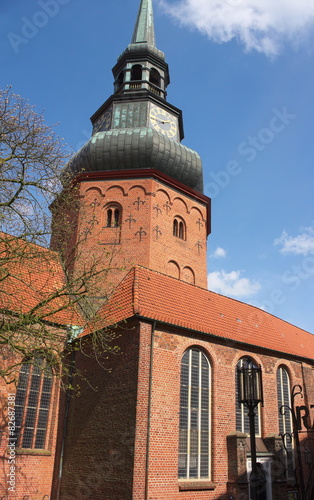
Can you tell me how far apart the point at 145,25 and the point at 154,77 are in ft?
15.4

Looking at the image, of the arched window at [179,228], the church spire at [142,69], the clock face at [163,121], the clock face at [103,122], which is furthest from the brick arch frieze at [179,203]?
the church spire at [142,69]

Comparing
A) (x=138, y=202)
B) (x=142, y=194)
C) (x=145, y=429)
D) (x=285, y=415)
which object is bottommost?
(x=145, y=429)

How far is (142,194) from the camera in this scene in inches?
799

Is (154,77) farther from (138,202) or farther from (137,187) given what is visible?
(138,202)

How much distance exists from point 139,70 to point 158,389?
1922cm

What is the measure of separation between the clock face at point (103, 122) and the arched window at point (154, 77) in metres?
3.84

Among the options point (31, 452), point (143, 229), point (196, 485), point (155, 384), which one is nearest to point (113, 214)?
point (143, 229)

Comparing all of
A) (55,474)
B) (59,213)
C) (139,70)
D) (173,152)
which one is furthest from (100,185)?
(55,474)

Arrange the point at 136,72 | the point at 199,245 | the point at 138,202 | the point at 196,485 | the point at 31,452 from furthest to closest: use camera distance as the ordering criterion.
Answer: the point at 136,72, the point at 199,245, the point at 138,202, the point at 31,452, the point at 196,485

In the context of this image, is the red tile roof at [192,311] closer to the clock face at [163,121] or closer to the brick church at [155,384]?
the brick church at [155,384]

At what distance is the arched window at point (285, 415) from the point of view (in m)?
16.3

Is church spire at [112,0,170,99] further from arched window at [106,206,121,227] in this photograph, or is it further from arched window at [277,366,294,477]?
arched window at [277,366,294,477]

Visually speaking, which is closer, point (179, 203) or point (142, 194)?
point (142, 194)

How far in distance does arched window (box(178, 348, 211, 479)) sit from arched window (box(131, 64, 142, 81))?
17.3m
